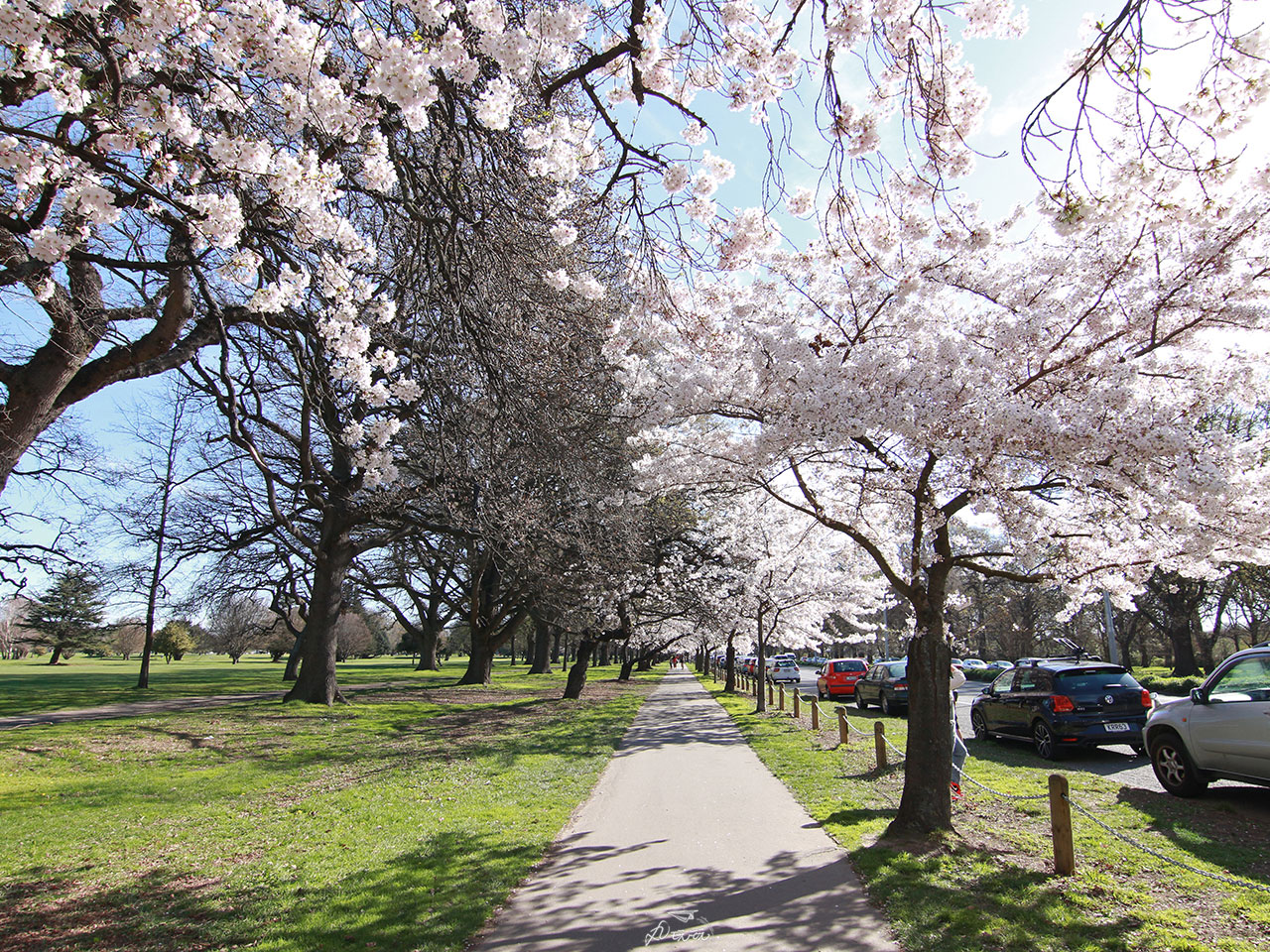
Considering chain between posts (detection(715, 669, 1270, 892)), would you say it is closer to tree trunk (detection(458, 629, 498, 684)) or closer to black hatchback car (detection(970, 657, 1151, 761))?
black hatchback car (detection(970, 657, 1151, 761))

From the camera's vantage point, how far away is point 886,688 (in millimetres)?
19422

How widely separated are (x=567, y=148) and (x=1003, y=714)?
1268 centimetres

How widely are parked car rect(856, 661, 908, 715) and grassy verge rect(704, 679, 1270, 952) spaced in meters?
9.54

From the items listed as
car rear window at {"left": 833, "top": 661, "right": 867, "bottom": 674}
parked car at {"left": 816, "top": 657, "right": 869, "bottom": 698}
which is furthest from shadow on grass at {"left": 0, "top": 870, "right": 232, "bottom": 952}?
car rear window at {"left": 833, "top": 661, "right": 867, "bottom": 674}

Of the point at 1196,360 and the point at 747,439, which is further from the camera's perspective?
the point at 747,439

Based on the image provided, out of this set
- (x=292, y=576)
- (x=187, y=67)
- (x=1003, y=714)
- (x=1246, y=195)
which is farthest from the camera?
(x=292, y=576)

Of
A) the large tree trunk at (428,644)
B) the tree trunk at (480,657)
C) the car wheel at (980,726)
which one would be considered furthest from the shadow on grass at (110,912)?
the large tree trunk at (428,644)

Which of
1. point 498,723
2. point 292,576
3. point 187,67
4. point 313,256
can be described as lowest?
point 498,723

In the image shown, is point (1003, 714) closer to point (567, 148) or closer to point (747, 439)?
point (747, 439)

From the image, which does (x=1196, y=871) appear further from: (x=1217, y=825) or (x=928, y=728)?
(x=1217, y=825)

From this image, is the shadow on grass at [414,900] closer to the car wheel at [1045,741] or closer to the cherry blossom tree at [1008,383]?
the cherry blossom tree at [1008,383]

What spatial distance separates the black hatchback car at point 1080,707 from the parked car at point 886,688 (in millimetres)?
6458

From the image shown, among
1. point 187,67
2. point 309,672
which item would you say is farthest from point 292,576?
point 187,67

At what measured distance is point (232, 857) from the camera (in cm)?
630
